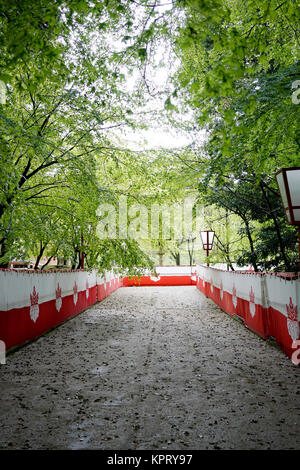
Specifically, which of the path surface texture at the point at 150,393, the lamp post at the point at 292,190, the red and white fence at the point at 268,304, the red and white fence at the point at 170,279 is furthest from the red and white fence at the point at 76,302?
the red and white fence at the point at 170,279

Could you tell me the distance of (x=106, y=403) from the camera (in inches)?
184

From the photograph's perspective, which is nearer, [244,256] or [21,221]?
[21,221]

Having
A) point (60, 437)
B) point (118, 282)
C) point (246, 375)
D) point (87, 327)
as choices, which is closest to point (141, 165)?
point (87, 327)

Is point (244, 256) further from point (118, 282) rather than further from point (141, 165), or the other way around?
point (118, 282)

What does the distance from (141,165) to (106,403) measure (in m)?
6.99

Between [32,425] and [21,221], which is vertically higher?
[21,221]

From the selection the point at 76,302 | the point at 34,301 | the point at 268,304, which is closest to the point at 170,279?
the point at 76,302

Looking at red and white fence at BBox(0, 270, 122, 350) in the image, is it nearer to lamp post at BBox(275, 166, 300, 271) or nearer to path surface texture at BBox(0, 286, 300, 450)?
path surface texture at BBox(0, 286, 300, 450)

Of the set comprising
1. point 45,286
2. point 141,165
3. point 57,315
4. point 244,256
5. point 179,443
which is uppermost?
point 141,165

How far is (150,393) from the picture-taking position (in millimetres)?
5074

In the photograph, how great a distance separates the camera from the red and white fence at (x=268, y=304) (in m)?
6.43

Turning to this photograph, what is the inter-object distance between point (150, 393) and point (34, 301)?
466cm

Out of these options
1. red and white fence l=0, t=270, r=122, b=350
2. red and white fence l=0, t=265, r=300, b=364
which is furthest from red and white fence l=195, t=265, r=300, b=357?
red and white fence l=0, t=270, r=122, b=350

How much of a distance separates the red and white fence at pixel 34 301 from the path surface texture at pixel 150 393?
1.34 ft
